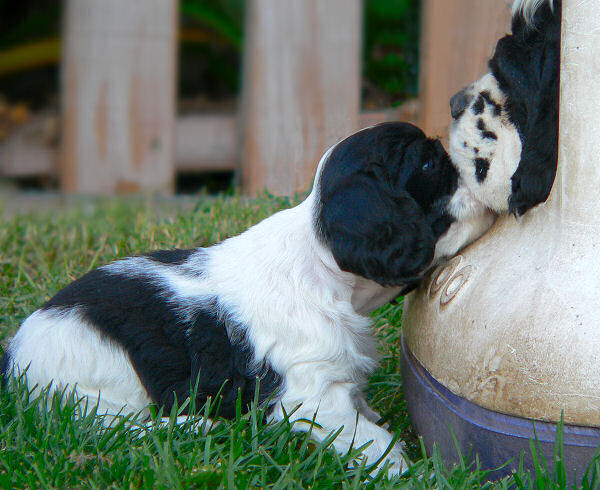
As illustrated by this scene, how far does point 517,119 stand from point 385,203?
459 millimetres

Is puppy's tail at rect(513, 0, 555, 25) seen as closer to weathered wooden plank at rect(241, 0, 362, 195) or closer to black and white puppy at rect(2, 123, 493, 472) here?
black and white puppy at rect(2, 123, 493, 472)

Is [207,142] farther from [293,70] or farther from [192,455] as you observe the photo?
[192,455]

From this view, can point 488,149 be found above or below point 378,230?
above

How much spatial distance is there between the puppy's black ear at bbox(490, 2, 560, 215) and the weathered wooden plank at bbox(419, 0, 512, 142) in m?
2.37

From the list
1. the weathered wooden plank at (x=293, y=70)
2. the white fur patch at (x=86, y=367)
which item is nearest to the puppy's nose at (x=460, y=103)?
the white fur patch at (x=86, y=367)

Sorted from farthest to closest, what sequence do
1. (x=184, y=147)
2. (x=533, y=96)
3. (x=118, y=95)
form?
1. (x=184, y=147)
2. (x=118, y=95)
3. (x=533, y=96)

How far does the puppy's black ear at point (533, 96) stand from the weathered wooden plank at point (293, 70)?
3.25 meters

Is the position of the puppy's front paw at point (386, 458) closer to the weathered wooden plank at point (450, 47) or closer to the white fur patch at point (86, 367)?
the white fur patch at point (86, 367)

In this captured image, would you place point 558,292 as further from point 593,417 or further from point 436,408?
point 436,408

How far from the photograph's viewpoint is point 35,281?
13.4ft

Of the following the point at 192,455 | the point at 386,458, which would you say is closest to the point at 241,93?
the point at 386,458

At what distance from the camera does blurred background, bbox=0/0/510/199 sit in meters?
5.60

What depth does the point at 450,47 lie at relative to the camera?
18.0 ft

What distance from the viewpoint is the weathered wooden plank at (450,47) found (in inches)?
202
